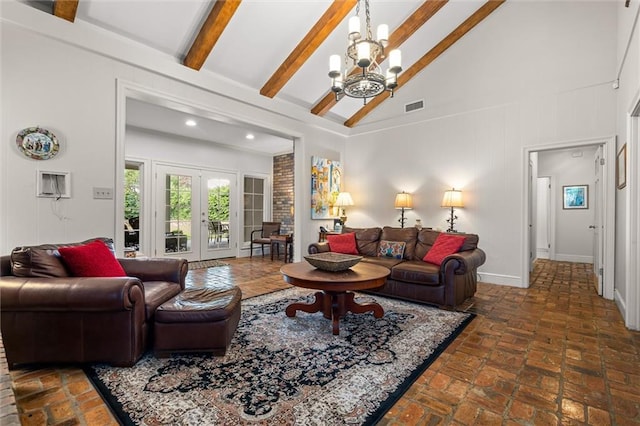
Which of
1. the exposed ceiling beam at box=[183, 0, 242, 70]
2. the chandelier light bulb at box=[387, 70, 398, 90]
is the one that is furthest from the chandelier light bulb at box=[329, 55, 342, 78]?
the exposed ceiling beam at box=[183, 0, 242, 70]

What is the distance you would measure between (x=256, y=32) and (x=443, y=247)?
3.58 meters

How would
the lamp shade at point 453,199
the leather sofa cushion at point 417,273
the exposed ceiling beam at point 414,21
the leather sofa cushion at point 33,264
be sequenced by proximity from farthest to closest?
1. the lamp shade at point 453,199
2. the exposed ceiling beam at point 414,21
3. the leather sofa cushion at point 417,273
4. the leather sofa cushion at point 33,264

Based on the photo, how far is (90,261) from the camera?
2301 mm

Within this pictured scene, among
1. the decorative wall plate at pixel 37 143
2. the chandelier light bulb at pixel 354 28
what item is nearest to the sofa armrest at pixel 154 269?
the decorative wall plate at pixel 37 143

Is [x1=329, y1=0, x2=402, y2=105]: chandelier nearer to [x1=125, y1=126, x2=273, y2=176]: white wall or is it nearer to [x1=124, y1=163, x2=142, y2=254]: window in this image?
[x1=125, y1=126, x2=273, y2=176]: white wall

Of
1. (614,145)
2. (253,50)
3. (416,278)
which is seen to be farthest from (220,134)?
(614,145)

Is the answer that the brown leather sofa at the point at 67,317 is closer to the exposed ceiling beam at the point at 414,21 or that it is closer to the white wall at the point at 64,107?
the white wall at the point at 64,107

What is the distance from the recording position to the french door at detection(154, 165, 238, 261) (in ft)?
20.4

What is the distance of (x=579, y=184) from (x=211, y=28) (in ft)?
25.7

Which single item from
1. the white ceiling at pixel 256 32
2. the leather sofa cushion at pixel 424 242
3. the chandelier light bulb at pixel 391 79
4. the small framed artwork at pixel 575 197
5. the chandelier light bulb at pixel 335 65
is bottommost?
the leather sofa cushion at pixel 424 242

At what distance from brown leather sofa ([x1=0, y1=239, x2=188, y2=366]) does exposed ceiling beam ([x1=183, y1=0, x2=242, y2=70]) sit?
276 cm

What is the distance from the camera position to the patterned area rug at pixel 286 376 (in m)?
1.60

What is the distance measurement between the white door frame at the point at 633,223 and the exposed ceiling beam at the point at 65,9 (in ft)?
17.2

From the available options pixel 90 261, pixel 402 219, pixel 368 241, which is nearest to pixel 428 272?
pixel 368 241
